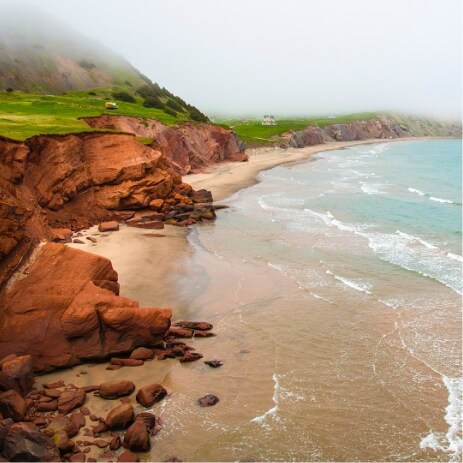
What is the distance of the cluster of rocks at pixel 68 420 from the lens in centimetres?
951

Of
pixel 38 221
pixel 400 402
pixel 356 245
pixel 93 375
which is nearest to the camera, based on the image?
pixel 400 402

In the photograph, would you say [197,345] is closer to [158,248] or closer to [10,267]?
[10,267]

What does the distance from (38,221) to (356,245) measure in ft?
55.1

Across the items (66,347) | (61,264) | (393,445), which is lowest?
(393,445)

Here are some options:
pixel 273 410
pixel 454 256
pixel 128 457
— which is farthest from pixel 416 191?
pixel 128 457

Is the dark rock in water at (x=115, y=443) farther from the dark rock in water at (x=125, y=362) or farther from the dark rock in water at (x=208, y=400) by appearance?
the dark rock in water at (x=125, y=362)

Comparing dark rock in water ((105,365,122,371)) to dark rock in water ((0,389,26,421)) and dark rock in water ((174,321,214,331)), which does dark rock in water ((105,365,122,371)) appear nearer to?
dark rock in water ((0,389,26,421))

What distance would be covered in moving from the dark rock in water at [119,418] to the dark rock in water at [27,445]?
53.1 inches

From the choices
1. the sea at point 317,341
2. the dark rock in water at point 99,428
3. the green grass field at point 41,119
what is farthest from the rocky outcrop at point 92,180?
the dark rock in water at point 99,428

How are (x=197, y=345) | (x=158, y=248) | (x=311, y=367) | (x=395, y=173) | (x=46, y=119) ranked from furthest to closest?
(x=395, y=173) → (x=46, y=119) → (x=158, y=248) → (x=197, y=345) → (x=311, y=367)

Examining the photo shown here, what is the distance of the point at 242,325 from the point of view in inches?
653

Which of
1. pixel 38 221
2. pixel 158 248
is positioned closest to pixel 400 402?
pixel 38 221

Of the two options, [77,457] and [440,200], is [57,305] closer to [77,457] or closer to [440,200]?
[77,457]

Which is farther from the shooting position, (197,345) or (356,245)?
(356,245)
